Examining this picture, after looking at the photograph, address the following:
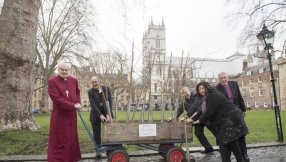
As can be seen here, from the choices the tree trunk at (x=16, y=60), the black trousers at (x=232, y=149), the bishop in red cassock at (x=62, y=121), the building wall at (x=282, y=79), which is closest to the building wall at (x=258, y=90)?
the building wall at (x=282, y=79)

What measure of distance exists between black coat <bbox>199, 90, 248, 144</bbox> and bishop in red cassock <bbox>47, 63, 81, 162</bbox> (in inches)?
92.6

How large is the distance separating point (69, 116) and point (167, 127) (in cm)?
189

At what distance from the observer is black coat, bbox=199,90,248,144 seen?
4191 mm

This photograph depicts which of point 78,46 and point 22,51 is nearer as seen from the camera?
point 22,51

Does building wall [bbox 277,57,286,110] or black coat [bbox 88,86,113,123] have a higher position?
building wall [bbox 277,57,286,110]

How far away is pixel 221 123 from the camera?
4.36 metres

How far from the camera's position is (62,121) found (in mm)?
4531

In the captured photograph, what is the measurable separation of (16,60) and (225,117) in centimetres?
656

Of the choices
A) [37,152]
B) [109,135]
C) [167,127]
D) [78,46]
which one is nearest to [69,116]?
[109,135]

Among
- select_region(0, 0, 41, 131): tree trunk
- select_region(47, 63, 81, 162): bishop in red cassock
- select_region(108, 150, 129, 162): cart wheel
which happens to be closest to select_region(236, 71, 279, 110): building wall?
select_region(0, 0, 41, 131): tree trunk

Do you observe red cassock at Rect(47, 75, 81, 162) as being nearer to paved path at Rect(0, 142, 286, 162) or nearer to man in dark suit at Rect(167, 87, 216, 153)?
paved path at Rect(0, 142, 286, 162)

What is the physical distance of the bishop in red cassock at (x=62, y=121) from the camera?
444 cm

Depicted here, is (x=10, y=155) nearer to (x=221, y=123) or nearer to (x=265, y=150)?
(x=221, y=123)

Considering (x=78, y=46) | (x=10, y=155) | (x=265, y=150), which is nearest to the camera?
(x=10, y=155)
